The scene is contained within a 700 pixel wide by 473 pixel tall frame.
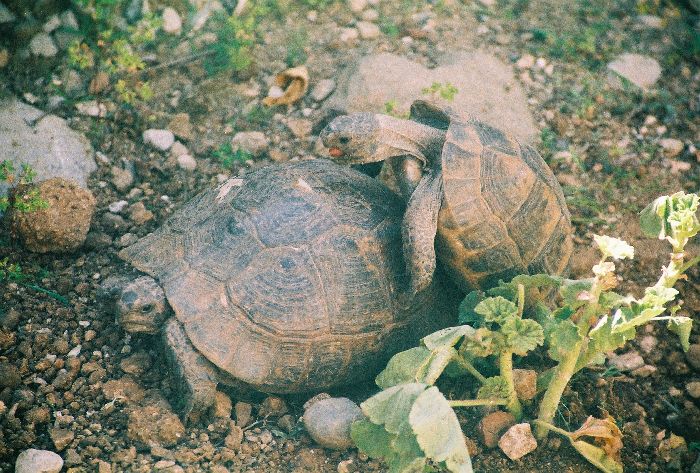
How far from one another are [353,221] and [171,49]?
8.66 ft

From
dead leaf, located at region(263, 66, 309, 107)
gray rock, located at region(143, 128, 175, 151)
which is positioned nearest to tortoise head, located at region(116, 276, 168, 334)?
gray rock, located at region(143, 128, 175, 151)

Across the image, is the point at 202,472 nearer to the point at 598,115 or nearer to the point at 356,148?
the point at 356,148

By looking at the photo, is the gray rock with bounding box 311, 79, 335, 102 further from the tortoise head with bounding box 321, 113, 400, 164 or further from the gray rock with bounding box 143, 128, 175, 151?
the tortoise head with bounding box 321, 113, 400, 164

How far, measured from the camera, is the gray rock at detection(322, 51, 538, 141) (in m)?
4.94

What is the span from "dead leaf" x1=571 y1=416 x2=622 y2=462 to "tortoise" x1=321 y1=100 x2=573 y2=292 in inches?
35.4

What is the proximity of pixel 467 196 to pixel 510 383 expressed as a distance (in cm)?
102

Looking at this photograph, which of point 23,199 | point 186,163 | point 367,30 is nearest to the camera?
point 23,199

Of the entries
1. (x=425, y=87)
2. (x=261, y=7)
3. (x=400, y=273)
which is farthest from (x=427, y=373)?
(x=261, y=7)

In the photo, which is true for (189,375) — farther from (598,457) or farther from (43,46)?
(43,46)

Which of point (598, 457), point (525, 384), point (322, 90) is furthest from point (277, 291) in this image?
point (322, 90)

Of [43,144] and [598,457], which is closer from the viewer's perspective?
[598,457]

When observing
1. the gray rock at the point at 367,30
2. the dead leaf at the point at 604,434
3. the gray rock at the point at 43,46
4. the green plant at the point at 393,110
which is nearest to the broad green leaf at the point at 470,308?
the dead leaf at the point at 604,434

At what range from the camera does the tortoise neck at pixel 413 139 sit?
12.8 feet

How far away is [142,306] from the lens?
3350 mm
